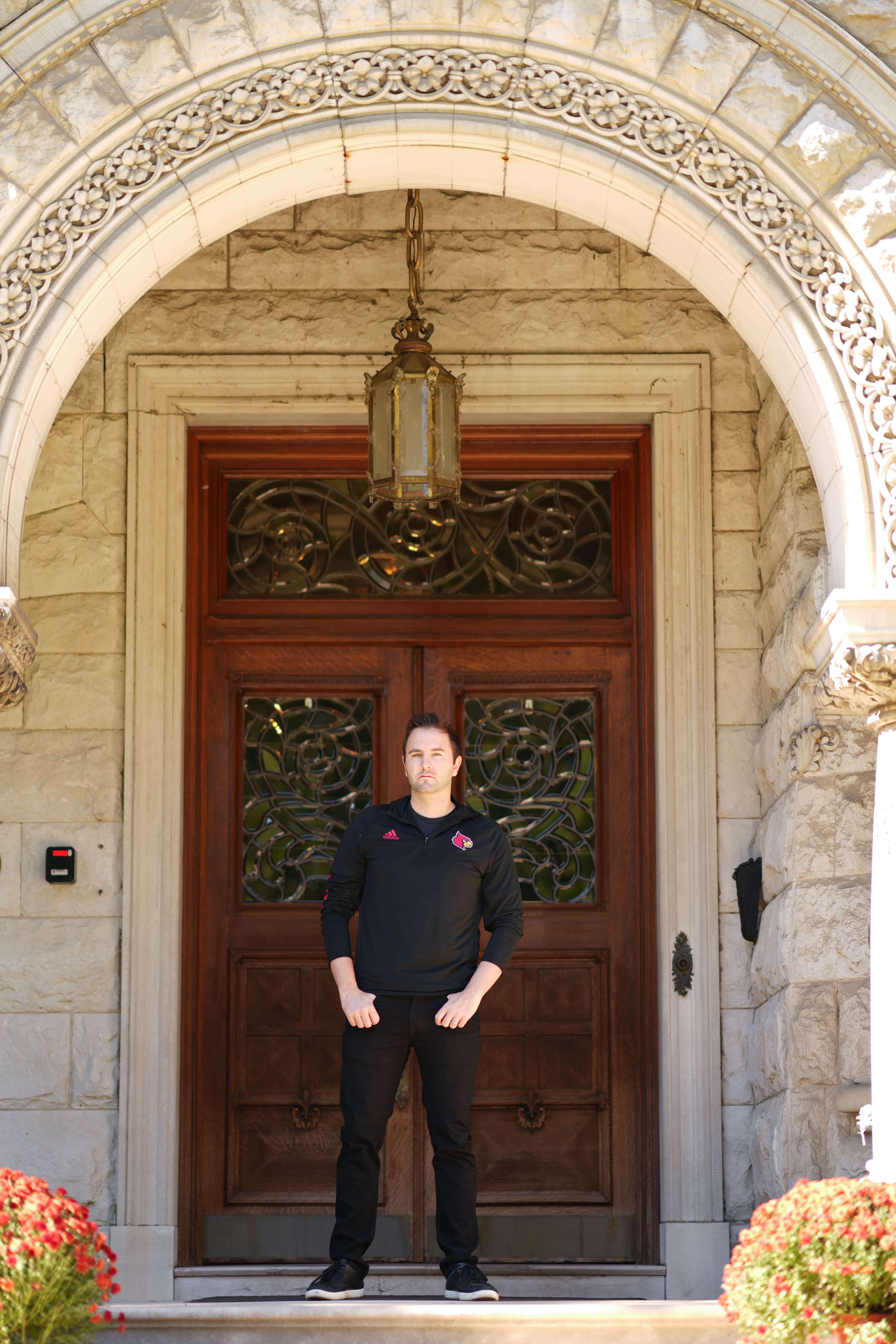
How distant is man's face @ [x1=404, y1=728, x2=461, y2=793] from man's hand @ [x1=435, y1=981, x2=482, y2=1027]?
0.62m

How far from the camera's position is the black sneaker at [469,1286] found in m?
4.36

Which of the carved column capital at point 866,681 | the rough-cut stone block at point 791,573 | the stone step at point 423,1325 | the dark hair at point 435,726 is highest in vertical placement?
the rough-cut stone block at point 791,573

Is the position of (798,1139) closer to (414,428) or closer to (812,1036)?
(812,1036)

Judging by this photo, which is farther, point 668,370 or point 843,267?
point 668,370

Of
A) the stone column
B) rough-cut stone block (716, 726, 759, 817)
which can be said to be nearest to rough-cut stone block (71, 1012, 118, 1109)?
rough-cut stone block (716, 726, 759, 817)

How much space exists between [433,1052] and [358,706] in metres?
1.87

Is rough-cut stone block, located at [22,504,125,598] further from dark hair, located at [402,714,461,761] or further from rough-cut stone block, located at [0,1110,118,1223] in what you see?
rough-cut stone block, located at [0,1110,118,1223]

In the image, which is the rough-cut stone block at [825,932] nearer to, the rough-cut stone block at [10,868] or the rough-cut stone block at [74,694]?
the rough-cut stone block at [74,694]

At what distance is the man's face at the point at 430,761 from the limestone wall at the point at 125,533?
4.53 feet

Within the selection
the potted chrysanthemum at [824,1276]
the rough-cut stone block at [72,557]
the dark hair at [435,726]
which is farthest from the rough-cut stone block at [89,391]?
the potted chrysanthemum at [824,1276]

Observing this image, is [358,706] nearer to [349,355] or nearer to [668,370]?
[349,355]

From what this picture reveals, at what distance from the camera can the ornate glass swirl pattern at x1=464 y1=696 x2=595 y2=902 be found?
609cm

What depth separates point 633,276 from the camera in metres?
6.14

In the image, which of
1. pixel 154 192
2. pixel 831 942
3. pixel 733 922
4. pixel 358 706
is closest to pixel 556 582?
pixel 358 706
